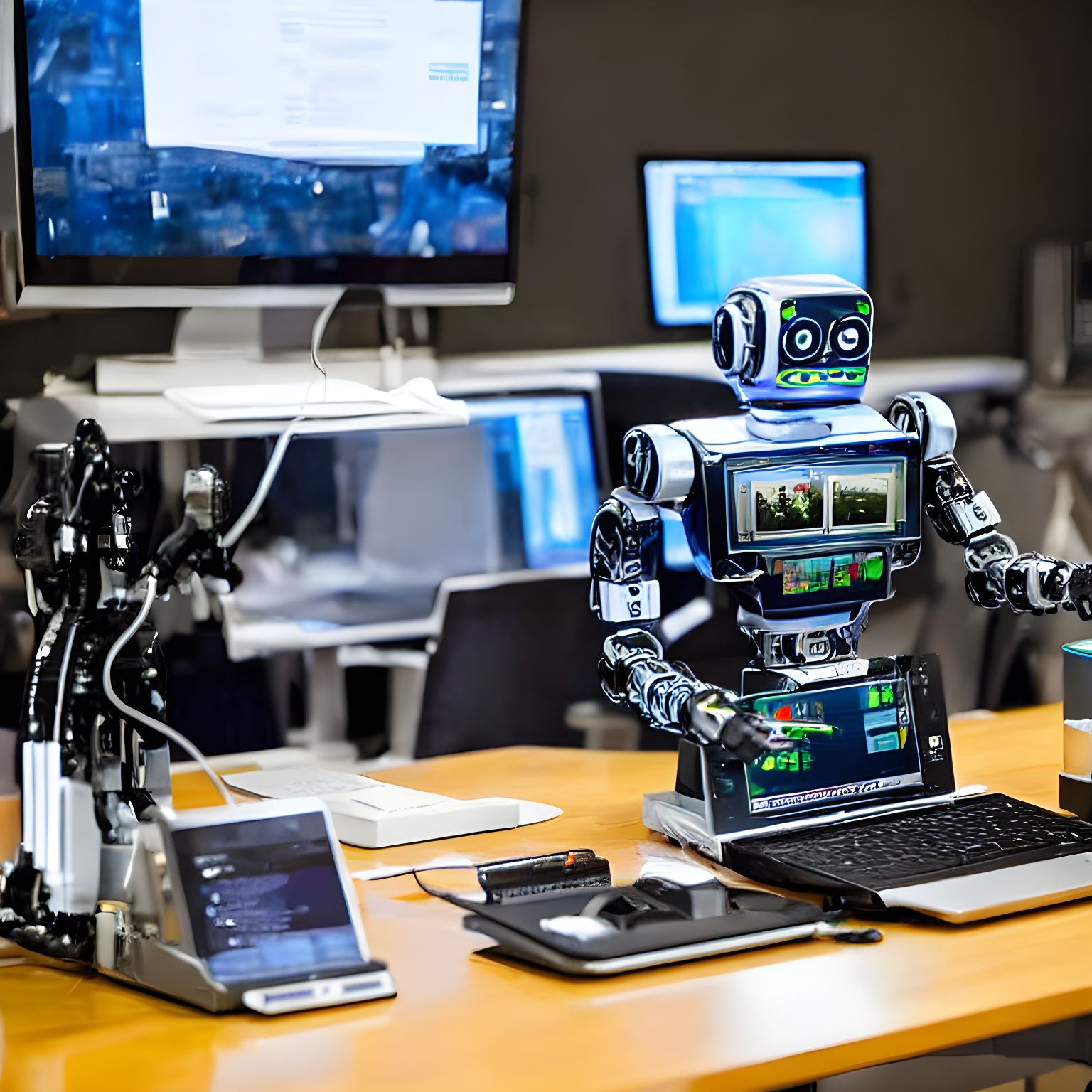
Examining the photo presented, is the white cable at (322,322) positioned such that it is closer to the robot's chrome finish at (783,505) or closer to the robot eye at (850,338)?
the robot's chrome finish at (783,505)

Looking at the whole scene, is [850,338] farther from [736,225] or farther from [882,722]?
[736,225]

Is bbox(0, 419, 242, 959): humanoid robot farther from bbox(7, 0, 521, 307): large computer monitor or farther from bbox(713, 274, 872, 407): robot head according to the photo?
bbox(713, 274, 872, 407): robot head

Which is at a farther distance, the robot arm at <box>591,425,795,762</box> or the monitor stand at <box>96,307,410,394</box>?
the monitor stand at <box>96,307,410,394</box>

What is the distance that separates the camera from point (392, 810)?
146cm

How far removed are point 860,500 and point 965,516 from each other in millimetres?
157

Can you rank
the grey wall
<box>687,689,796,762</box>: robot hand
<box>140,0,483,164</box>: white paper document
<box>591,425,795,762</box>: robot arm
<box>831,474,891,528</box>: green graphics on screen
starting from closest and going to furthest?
<box>687,689,796,762</box>: robot hand
<box>591,425,795,762</box>: robot arm
<box>831,474,891,528</box>: green graphics on screen
<box>140,0,483,164</box>: white paper document
the grey wall

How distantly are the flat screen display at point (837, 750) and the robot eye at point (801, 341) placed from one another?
1.06ft

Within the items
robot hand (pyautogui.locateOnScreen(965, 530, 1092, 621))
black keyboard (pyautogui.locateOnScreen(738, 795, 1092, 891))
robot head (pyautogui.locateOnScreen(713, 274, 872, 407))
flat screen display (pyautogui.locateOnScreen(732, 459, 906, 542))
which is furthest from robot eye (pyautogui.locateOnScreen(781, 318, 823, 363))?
black keyboard (pyautogui.locateOnScreen(738, 795, 1092, 891))

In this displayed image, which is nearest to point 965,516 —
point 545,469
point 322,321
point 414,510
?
point 545,469

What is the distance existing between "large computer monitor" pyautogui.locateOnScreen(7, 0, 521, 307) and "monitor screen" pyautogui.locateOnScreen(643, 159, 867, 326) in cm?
22

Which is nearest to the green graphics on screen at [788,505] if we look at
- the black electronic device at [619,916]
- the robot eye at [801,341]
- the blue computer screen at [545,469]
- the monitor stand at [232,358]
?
the robot eye at [801,341]

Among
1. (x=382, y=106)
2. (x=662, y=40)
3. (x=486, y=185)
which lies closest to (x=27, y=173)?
(x=382, y=106)

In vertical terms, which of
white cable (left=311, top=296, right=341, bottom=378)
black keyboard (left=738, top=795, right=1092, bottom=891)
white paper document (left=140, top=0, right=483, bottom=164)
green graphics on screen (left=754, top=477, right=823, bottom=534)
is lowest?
black keyboard (left=738, top=795, right=1092, bottom=891)

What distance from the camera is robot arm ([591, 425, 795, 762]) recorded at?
1.32 m
